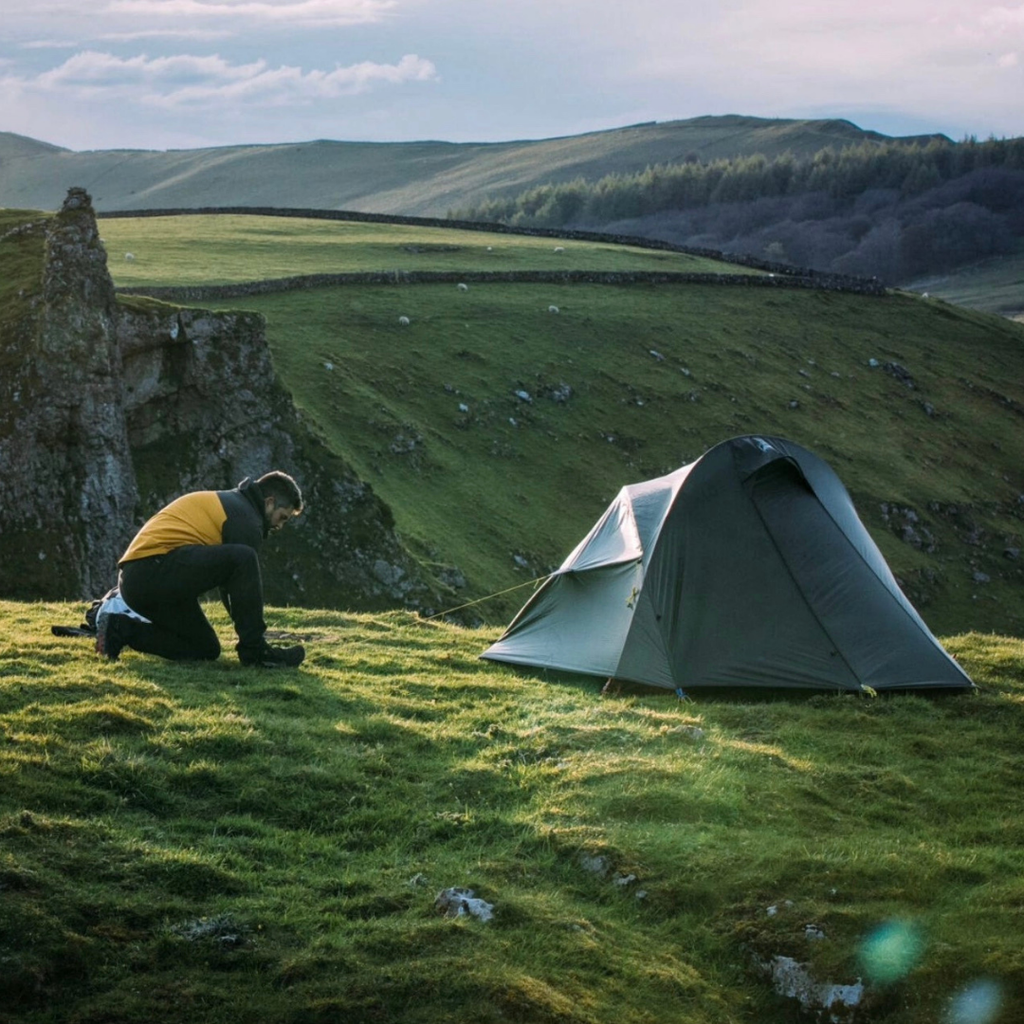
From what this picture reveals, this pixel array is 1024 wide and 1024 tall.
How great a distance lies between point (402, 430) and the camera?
142ft

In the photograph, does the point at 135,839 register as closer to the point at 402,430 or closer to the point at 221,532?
the point at 221,532

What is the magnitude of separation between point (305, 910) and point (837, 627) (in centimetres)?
914

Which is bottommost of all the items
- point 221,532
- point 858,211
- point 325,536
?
point 325,536

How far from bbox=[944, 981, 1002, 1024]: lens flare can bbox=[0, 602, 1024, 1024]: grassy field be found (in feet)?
0.05

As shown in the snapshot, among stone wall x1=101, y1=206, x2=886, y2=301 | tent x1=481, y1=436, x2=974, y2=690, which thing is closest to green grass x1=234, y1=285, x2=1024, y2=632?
stone wall x1=101, y1=206, x2=886, y2=301

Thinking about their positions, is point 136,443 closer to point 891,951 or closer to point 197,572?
point 197,572

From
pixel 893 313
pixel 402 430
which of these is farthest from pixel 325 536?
pixel 893 313

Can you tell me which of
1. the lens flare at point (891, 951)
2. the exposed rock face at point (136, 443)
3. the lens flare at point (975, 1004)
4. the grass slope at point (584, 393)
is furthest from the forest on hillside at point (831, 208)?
the lens flare at point (975, 1004)

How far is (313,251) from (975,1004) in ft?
205

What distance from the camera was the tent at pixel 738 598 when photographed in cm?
1505

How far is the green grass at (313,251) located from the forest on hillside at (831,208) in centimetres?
8546

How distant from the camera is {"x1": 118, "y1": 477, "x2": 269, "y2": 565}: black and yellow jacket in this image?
13.3 m

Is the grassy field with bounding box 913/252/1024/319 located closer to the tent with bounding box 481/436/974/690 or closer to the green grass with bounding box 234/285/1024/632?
the green grass with bounding box 234/285/1024/632

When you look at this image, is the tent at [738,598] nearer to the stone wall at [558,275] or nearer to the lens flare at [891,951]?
the lens flare at [891,951]
